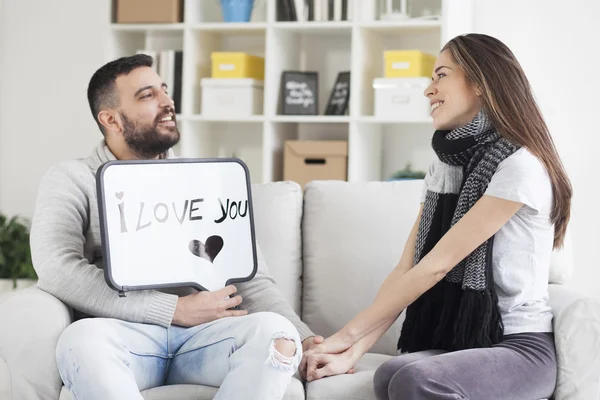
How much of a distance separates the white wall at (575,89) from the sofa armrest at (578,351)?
176cm

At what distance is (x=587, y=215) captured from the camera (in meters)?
3.66

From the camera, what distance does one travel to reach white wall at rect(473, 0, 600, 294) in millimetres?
3648

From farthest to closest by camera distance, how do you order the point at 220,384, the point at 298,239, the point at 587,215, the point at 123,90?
1. the point at 587,215
2. the point at 298,239
3. the point at 123,90
4. the point at 220,384

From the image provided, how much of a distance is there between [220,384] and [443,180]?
2.46ft

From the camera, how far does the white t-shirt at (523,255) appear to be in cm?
193

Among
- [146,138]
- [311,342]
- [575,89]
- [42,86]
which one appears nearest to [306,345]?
[311,342]

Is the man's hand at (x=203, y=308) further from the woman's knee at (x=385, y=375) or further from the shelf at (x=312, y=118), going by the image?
the shelf at (x=312, y=118)

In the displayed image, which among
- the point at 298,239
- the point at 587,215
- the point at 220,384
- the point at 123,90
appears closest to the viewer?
the point at 220,384

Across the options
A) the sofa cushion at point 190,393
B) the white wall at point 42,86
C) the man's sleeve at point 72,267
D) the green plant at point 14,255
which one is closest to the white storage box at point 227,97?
the white wall at point 42,86

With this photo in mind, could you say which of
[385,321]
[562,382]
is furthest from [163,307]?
[562,382]

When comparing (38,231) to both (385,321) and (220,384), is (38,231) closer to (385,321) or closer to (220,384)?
(220,384)

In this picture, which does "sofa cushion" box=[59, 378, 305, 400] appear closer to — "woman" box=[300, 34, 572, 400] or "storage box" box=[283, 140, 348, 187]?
"woman" box=[300, 34, 572, 400]

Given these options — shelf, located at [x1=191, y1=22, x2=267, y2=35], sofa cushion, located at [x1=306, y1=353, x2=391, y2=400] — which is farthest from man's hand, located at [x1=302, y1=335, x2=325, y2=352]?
shelf, located at [x1=191, y1=22, x2=267, y2=35]

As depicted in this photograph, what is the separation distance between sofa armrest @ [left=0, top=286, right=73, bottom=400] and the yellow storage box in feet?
6.92
